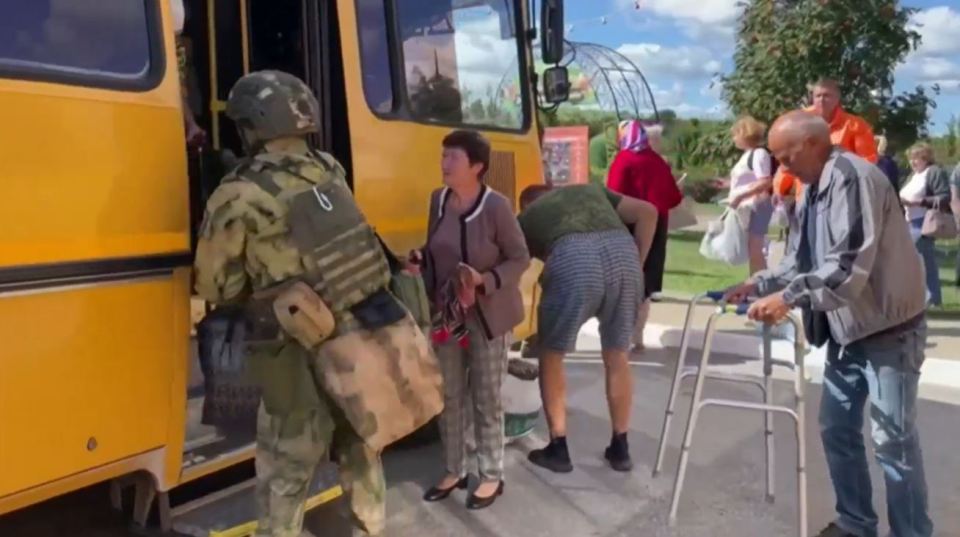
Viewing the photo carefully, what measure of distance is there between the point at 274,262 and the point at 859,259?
6.61 feet

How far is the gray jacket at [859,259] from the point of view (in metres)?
3.72

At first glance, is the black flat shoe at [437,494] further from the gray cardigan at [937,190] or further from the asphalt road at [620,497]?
the gray cardigan at [937,190]

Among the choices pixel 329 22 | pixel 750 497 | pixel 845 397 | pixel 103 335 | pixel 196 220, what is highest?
pixel 329 22

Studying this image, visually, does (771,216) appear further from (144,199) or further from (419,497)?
(144,199)

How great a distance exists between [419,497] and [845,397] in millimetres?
1948

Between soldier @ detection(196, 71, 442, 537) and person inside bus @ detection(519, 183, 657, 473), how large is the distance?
1345 mm

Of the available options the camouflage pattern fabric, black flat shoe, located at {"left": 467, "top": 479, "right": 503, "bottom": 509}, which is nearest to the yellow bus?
the camouflage pattern fabric

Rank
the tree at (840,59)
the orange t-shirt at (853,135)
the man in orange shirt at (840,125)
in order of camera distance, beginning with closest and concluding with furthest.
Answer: the man in orange shirt at (840,125) < the orange t-shirt at (853,135) < the tree at (840,59)

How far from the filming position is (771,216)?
8.81 meters

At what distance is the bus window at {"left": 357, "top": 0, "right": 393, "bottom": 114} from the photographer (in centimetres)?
462

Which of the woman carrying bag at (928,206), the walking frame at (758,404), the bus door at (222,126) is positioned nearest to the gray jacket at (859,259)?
the walking frame at (758,404)

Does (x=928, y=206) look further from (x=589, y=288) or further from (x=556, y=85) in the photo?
(x=589, y=288)

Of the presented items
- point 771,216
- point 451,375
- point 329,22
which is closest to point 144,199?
point 329,22

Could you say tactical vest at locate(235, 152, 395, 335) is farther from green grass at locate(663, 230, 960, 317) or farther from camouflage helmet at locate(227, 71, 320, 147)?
green grass at locate(663, 230, 960, 317)
